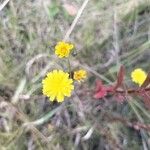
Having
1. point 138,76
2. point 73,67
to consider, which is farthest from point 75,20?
point 138,76

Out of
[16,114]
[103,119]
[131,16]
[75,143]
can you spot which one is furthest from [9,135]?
[131,16]

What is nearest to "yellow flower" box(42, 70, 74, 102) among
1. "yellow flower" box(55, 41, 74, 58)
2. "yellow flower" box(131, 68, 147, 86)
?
"yellow flower" box(55, 41, 74, 58)

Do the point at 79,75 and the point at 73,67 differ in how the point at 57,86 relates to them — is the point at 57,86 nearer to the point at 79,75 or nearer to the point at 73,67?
the point at 79,75

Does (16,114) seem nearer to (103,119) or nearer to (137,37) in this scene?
(103,119)

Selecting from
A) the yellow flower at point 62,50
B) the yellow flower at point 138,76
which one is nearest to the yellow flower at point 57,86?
the yellow flower at point 62,50

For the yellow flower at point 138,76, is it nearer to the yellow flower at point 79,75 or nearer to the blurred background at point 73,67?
the blurred background at point 73,67

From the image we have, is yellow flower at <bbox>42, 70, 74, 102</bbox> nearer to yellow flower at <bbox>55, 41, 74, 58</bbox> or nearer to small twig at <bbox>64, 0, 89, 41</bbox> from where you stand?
yellow flower at <bbox>55, 41, 74, 58</bbox>
